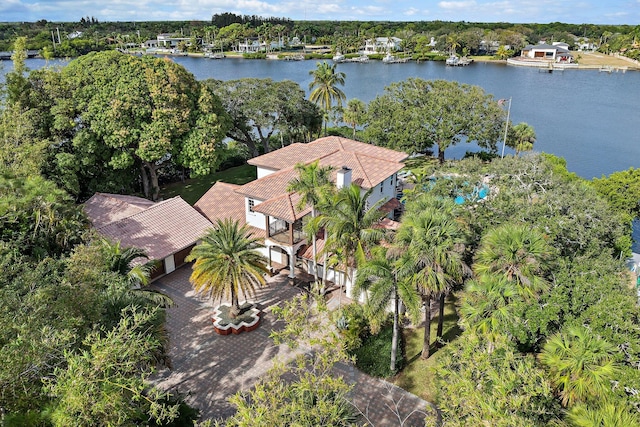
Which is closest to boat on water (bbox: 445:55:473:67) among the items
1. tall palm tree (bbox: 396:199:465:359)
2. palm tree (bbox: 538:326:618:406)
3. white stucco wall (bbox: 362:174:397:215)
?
white stucco wall (bbox: 362:174:397:215)

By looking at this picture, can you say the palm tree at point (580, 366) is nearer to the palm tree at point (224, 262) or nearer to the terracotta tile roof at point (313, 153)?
the palm tree at point (224, 262)

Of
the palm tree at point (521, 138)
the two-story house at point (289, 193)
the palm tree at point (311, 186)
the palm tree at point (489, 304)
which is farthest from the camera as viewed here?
the palm tree at point (521, 138)

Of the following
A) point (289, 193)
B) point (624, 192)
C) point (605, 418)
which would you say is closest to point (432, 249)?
point (605, 418)

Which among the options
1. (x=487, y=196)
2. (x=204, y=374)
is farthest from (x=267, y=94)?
(x=204, y=374)

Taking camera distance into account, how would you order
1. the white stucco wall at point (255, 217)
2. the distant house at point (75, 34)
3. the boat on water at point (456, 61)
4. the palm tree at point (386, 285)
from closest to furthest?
the palm tree at point (386, 285)
the white stucco wall at point (255, 217)
the boat on water at point (456, 61)
the distant house at point (75, 34)

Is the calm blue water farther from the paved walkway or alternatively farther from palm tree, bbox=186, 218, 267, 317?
the paved walkway

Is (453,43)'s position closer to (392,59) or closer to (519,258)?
(392,59)

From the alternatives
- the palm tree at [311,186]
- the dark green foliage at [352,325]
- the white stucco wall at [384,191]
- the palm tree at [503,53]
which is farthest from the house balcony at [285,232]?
the palm tree at [503,53]
